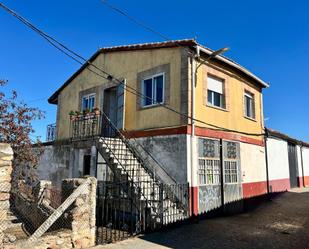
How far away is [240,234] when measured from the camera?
8484mm

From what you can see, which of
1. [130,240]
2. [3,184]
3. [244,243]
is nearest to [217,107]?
[244,243]

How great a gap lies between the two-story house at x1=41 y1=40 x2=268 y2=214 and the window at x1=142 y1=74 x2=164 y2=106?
0.14ft

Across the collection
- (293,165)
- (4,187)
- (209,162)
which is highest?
(293,165)

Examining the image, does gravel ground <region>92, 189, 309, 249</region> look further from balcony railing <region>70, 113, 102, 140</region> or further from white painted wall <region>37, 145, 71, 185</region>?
white painted wall <region>37, 145, 71, 185</region>

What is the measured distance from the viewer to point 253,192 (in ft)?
45.3

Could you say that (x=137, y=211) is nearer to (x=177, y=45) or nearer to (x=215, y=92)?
(x=215, y=92)

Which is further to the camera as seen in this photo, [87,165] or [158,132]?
[87,165]

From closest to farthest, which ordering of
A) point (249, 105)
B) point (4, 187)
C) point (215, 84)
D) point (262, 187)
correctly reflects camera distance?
1. point (4, 187)
2. point (215, 84)
3. point (262, 187)
4. point (249, 105)

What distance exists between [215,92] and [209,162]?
10.6 feet

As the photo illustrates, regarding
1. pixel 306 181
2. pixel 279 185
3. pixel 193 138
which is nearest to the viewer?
pixel 193 138

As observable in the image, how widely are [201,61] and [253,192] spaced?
717cm

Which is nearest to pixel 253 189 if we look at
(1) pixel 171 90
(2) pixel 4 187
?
(1) pixel 171 90

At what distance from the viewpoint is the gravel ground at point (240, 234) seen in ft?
24.0

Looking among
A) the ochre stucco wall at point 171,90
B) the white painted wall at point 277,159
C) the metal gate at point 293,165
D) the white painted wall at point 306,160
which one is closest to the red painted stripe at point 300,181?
the metal gate at point 293,165
